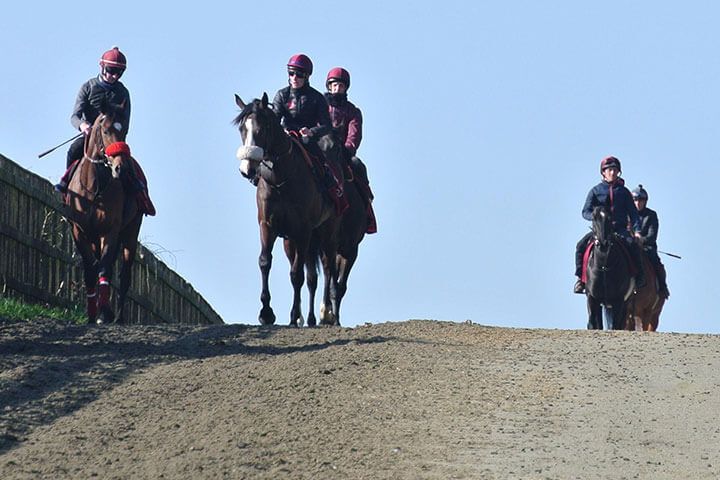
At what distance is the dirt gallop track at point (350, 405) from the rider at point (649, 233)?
943 cm

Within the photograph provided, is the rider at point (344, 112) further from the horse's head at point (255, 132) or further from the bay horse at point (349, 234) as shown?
the horse's head at point (255, 132)

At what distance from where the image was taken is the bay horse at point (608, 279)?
27386mm

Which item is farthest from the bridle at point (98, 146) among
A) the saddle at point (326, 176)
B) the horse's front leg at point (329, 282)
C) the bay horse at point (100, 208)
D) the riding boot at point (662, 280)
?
the riding boot at point (662, 280)

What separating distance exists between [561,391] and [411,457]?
326 centimetres

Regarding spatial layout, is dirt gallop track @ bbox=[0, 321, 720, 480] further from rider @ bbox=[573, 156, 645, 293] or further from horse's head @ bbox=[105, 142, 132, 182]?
rider @ bbox=[573, 156, 645, 293]

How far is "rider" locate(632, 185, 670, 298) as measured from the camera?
2938cm

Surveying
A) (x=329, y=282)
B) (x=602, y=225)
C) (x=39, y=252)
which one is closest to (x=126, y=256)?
(x=39, y=252)

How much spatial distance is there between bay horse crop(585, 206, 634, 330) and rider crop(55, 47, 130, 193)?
7633 mm

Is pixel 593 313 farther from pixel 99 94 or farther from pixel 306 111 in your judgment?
pixel 99 94

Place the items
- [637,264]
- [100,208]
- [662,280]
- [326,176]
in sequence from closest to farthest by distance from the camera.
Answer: [100,208] < [326,176] < [637,264] < [662,280]

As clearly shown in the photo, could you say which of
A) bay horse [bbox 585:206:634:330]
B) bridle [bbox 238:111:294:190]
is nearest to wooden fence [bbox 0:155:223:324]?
bridle [bbox 238:111:294:190]

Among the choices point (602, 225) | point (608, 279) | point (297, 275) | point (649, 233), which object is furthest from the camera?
point (649, 233)

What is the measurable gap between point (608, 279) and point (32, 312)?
9027 mm

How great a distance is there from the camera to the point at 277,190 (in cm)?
2270
